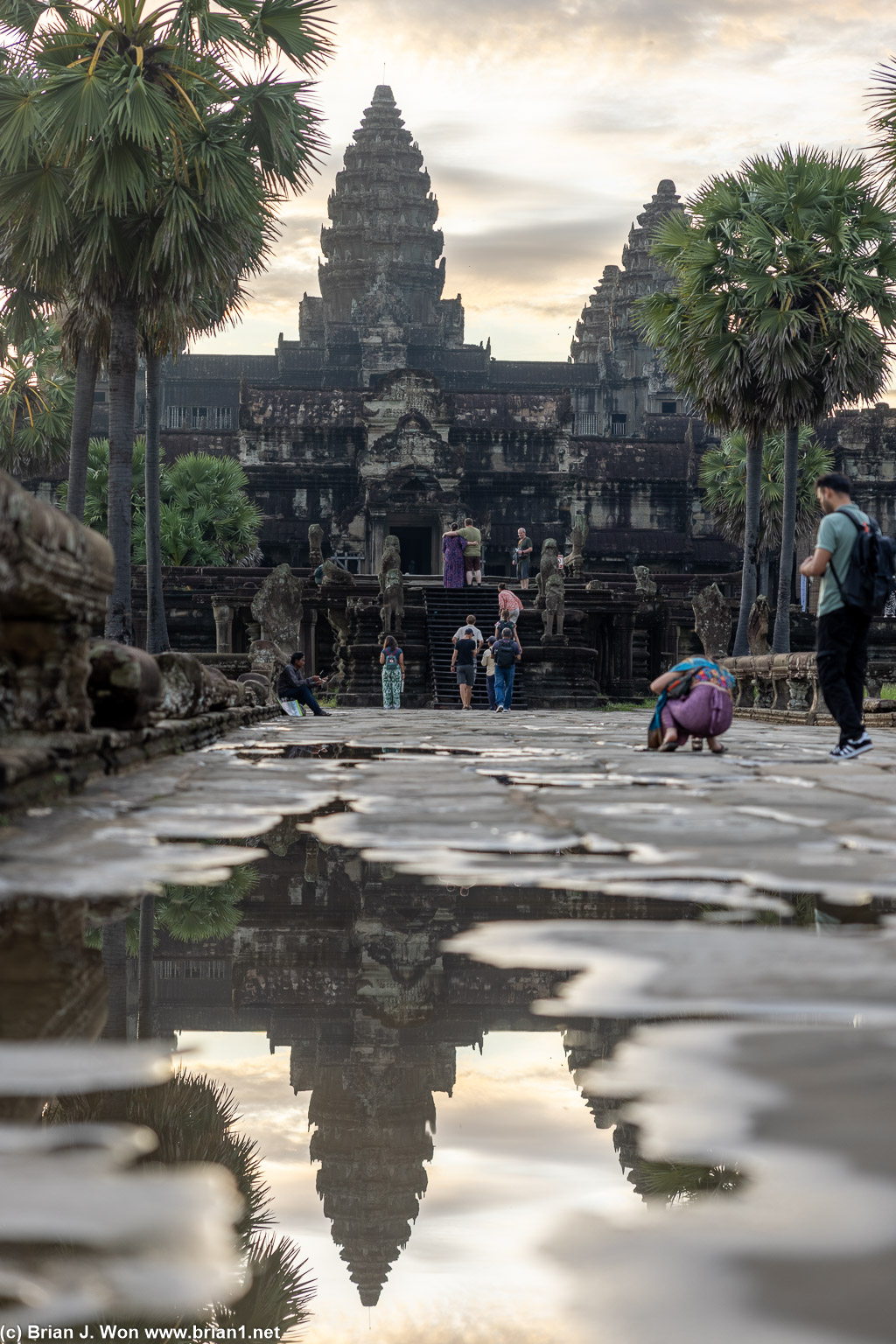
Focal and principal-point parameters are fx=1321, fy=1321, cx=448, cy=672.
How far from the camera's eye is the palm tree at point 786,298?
55.7 feet

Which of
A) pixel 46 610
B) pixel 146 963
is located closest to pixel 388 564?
pixel 46 610

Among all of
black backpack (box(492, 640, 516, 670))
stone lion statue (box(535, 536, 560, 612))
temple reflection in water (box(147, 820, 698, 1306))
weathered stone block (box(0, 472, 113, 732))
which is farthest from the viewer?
stone lion statue (box(535, 536, 560, 612))

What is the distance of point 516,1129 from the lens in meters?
1.37

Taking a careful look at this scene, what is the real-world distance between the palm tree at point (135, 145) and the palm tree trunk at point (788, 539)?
748cm

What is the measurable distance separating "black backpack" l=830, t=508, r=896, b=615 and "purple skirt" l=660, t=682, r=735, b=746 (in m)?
1.14

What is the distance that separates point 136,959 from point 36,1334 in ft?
3.71

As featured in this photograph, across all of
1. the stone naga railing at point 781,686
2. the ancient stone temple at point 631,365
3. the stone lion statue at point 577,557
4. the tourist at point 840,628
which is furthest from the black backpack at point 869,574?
the ancient stone temple at point 631,365

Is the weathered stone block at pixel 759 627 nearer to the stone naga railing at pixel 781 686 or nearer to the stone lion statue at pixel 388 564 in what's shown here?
the stone naga railing at pixel 781 686

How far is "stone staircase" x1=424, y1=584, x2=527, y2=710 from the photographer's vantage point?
20969 mm

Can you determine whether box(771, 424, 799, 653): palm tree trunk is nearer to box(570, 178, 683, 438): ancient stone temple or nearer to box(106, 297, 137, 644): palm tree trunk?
box(106, 297, 137, 644): palm tree trunk

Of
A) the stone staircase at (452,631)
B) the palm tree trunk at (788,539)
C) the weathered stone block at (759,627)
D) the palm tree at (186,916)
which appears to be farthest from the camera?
the stone staircase at (452,631)

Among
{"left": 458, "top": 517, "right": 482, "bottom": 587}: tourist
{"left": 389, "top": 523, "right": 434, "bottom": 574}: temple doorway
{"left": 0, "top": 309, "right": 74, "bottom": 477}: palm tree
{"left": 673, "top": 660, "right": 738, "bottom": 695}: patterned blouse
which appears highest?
{"left": 0, "top": 309, "right": 74, "bottom": 477}: palm tree

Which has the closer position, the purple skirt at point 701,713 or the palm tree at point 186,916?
the palm tree at point 186,916

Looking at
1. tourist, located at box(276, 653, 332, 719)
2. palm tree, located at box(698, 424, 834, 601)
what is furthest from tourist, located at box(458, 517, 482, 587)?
tourist, located at box(276, 653, 332, 719)
